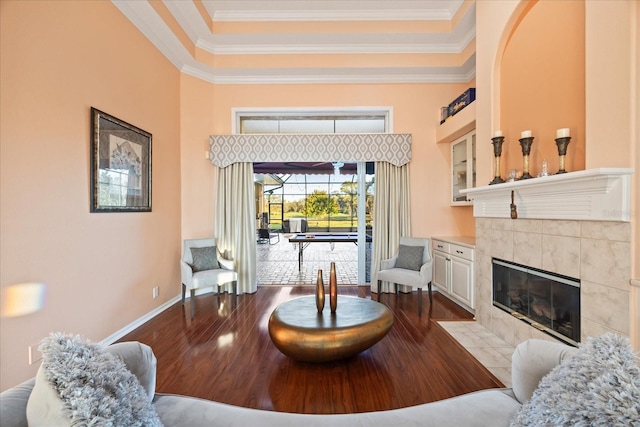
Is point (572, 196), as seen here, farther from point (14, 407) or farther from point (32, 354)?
point (32, 354)

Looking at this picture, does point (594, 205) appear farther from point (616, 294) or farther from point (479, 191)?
point (479, 191)

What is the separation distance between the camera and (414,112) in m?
4.58

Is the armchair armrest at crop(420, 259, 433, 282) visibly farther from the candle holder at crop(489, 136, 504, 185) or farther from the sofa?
the sofa

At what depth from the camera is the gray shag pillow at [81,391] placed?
767 millimetres

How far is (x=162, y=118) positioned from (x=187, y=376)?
331cm

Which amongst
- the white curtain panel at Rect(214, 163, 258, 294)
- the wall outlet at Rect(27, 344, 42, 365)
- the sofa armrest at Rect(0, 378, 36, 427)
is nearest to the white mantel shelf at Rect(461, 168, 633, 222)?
the sofa armrest at Rect(0, 378, 36, 427)

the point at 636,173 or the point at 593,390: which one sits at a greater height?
the point at 636,173

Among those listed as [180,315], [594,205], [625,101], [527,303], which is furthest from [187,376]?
[625,101]

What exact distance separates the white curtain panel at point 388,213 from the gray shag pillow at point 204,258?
99.1 inches

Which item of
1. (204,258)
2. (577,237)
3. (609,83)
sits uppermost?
(609,83)

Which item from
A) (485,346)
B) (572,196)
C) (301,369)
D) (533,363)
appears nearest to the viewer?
(533,363)

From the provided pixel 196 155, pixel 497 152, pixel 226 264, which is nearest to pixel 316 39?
pixel 196 155

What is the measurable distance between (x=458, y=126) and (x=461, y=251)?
1.77 m

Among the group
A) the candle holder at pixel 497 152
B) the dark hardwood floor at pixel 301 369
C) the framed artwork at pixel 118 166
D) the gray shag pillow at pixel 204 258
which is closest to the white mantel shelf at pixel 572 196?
the candle holder at pixel 497 152
